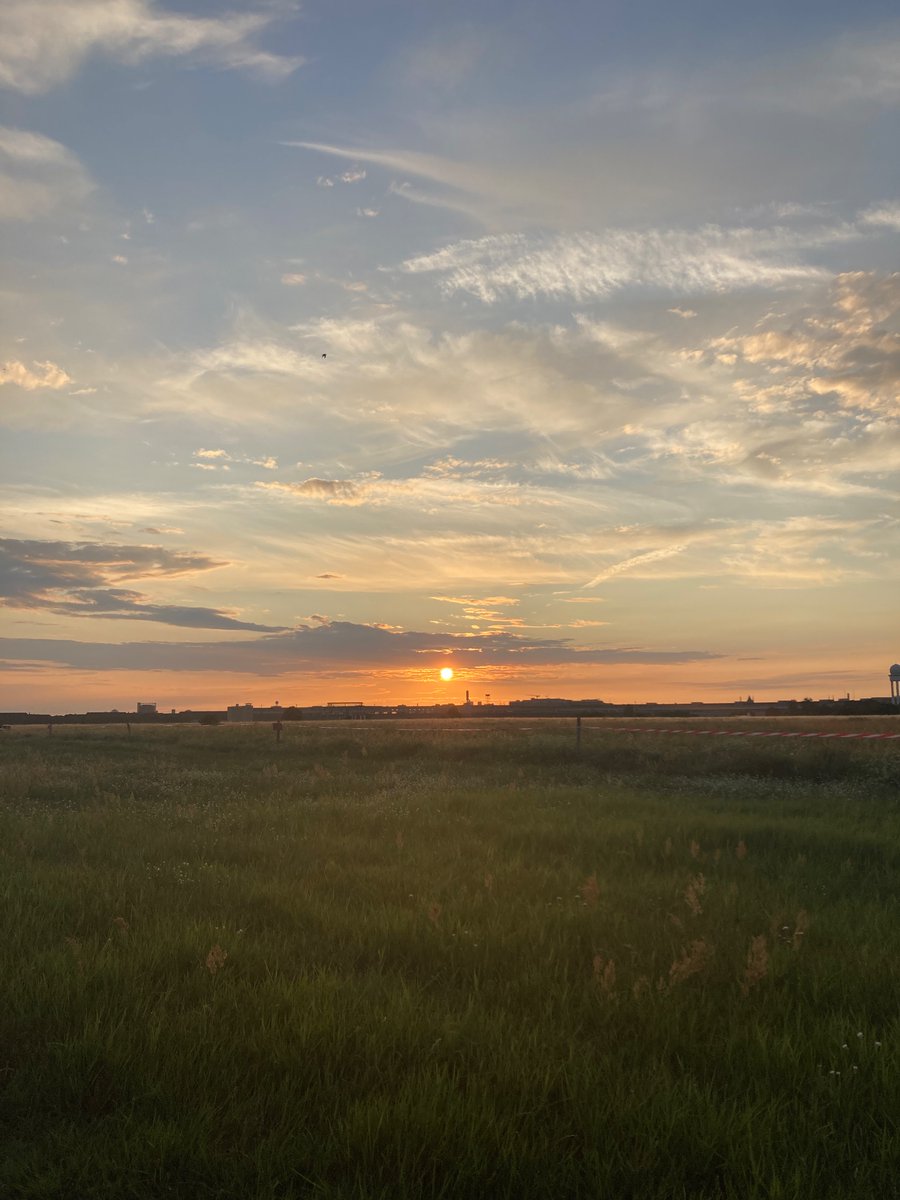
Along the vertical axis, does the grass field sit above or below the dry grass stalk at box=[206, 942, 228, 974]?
below

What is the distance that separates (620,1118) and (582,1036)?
1.12 metres

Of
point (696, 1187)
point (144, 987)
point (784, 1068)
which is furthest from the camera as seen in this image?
point (144, 987)

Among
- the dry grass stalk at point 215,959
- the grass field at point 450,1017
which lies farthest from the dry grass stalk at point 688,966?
the dry grass stalk at point 215,959

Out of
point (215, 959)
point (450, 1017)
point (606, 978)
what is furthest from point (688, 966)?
point (215, 959)

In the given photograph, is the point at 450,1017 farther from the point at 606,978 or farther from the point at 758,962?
the point at 758,962

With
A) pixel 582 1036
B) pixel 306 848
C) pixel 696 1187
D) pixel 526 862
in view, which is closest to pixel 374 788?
pixel 306 848

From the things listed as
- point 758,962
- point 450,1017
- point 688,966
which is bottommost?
point 450,1017

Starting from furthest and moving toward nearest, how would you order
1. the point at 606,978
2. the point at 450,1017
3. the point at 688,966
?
the point at 688,966, the point at 606,978, the point at 450,1017

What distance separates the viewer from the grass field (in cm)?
406

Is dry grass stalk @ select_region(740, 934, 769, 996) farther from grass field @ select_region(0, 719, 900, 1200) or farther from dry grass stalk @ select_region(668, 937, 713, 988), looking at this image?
dry grass stalk @ select_region(668, 937, 713, 988)

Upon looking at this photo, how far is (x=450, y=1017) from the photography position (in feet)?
18.0

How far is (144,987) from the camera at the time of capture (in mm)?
6004

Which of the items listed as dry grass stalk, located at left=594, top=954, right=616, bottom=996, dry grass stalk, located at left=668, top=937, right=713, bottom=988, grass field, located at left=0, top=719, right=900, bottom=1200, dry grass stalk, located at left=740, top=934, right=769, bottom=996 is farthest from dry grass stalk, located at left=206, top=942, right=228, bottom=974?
dry grass stalk, located at left=740, top=934, right=769, bottom=996

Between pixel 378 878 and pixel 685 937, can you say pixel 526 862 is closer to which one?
→ pixel 378 878
